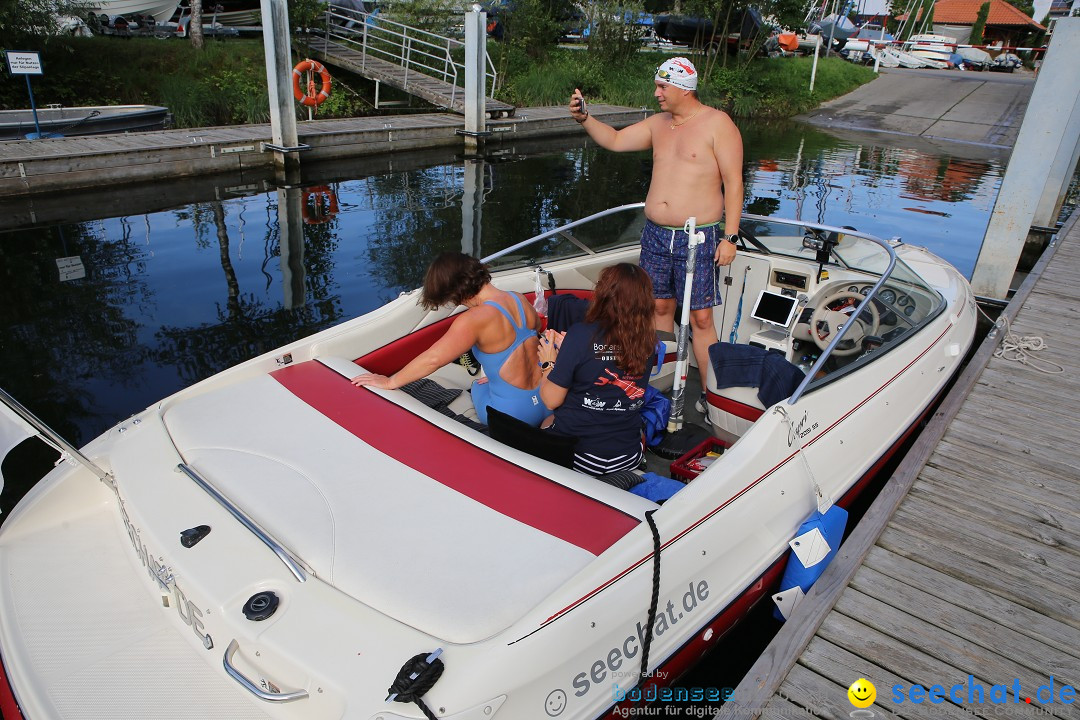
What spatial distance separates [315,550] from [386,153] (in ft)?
40.8

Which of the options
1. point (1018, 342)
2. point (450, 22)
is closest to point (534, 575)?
point (1018, 342)

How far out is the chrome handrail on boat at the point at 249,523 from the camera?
1930 millimetres

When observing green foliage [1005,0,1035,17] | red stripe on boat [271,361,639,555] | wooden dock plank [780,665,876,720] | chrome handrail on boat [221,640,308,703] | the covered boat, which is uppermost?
green foliage [1005,0,1035,17]

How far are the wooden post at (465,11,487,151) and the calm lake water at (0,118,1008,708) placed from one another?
74cm

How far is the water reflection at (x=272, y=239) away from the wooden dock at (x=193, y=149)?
1.03 ft

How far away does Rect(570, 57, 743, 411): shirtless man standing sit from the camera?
3.50 meters

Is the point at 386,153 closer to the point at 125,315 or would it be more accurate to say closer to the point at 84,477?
the point at 125,315

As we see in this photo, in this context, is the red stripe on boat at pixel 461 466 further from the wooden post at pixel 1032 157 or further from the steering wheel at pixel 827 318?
the wooden post at pixel 1032 157

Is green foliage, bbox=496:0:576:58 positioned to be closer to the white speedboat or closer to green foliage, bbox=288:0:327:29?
green foliage, bbox=288:0:327:29

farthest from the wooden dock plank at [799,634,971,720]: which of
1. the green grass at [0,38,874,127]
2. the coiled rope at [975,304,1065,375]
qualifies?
the green grass at [0,38,874,127]

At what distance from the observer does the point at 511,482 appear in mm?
2279

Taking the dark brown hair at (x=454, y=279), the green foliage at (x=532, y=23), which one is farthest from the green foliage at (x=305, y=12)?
the dark brown hair at (x=454, y=279)

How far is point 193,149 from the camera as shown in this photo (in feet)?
35.3

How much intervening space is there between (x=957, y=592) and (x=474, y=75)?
12.7m
